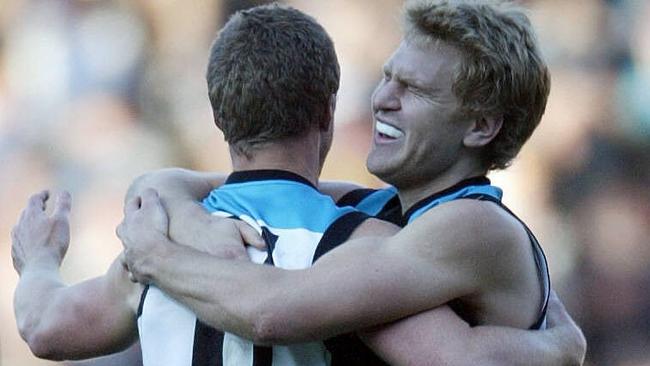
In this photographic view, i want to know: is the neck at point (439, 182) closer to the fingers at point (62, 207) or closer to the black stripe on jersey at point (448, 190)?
the black stripe on jersey at point (448, 190)

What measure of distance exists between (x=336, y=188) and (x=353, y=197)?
2.2 inches

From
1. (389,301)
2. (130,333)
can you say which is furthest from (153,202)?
(389,301)

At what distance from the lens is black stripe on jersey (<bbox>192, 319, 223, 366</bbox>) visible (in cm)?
294

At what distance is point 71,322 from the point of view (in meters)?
3.12

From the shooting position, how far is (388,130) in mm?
3203

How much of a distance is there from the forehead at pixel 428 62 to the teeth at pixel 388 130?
3.8 inches

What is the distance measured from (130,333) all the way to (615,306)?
261 cm

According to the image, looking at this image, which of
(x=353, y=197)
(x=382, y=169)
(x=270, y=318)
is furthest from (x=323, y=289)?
(x=353, y=197)

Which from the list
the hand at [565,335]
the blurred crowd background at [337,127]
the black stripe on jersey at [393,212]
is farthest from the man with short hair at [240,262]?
the blurred crowd background at [337,127]

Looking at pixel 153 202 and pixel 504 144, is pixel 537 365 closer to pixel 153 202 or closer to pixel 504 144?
pixel 504 144

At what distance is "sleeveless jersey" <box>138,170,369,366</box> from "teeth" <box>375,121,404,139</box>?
0.23 meters

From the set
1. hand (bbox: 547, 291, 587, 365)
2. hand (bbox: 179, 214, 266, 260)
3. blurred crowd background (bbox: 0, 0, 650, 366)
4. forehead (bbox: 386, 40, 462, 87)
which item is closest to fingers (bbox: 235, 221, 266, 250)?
hand (bbox: 179, 214, 266, 260)

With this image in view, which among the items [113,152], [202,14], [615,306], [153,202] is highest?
[153,202]

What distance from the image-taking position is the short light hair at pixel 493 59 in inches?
124
